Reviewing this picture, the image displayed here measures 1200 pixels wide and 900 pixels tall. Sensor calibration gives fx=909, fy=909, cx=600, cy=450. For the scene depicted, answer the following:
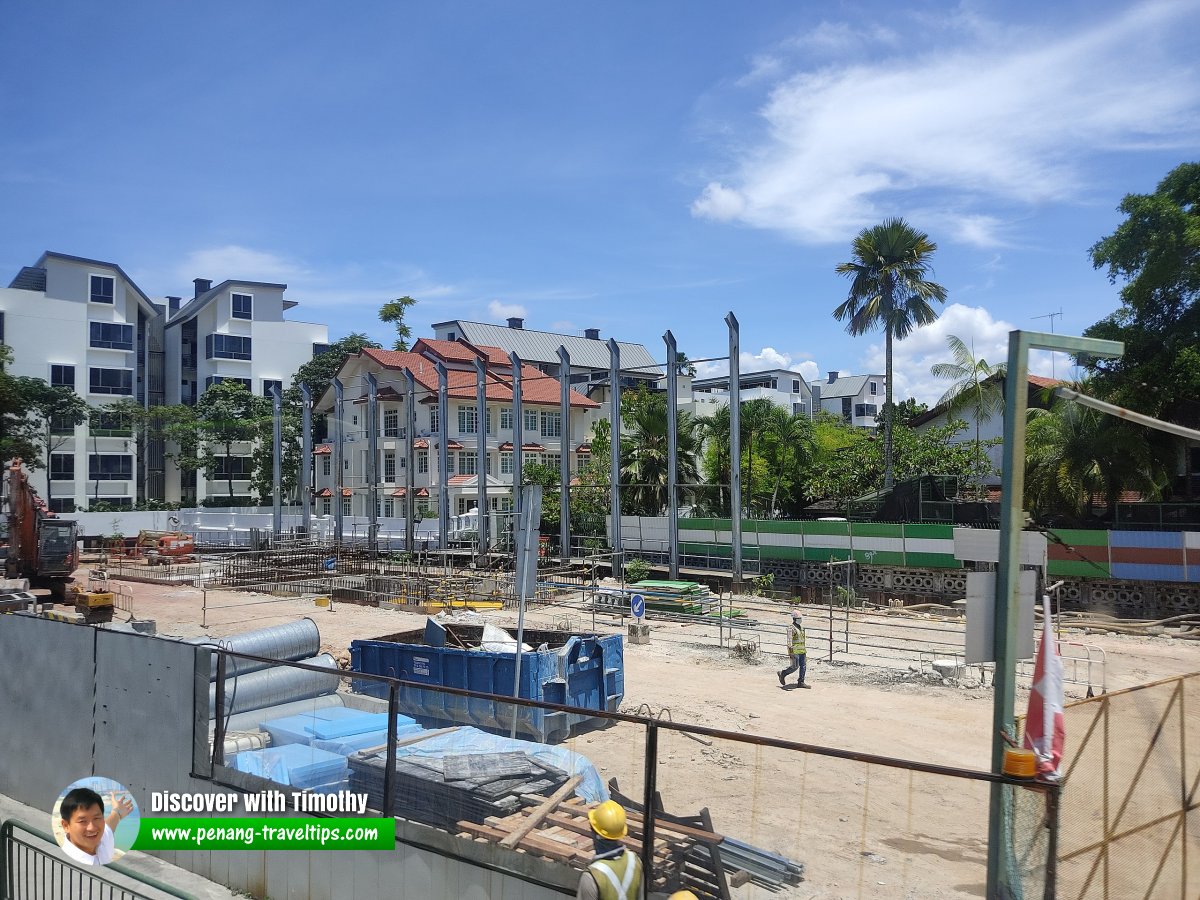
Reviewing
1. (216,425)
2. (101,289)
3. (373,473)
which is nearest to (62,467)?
(216,425)

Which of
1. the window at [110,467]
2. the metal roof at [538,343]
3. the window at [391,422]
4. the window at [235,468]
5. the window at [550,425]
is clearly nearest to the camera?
the window at [550,425]

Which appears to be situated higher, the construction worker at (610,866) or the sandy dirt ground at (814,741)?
the construction worker at (610,866)

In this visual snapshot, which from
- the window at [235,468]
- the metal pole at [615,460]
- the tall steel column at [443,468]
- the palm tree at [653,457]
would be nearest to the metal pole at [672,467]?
the metal pole at [615,460]

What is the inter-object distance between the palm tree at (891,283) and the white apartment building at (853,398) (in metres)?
60.3

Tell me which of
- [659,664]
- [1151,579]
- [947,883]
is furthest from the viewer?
[1151,579]

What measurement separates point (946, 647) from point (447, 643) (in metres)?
13.1

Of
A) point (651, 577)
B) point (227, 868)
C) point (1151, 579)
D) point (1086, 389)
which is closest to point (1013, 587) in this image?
point (227, 868)

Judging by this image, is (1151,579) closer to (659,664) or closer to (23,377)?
(659,664)

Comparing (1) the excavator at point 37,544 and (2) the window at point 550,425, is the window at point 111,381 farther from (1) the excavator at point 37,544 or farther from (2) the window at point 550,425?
(1) the excavator at point 37,544

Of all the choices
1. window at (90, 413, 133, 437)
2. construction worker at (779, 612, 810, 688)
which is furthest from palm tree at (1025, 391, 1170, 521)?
window at (90, 413, 133, 437)

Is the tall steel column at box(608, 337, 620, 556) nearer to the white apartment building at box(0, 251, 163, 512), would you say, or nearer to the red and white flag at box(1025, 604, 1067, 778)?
the red and white flag at box(1025, 604, 1067, 778)

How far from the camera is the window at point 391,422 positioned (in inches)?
2367

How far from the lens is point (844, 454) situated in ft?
156

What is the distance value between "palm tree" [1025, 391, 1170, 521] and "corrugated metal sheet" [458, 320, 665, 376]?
46403 millimetres
